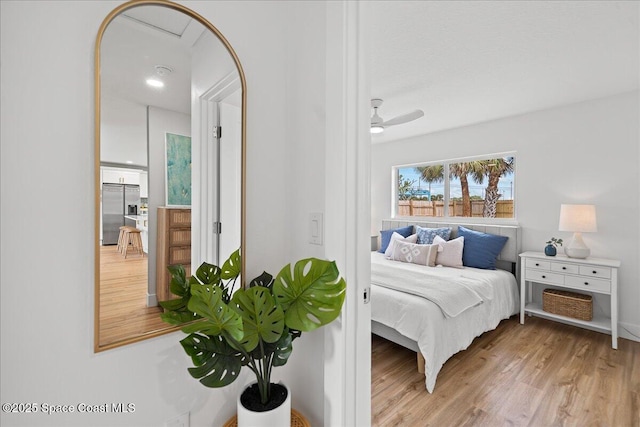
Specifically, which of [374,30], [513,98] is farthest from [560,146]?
[374,30]

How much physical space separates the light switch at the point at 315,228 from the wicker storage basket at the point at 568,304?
11.1ft

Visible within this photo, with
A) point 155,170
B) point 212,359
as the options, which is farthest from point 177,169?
point 212,359

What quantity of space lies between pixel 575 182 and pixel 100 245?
13.9 feet

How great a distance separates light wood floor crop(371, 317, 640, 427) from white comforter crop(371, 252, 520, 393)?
0.54ft

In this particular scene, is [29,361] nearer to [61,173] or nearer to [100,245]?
[100,245]

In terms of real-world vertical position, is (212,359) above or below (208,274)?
below

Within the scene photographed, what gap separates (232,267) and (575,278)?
11.6ft

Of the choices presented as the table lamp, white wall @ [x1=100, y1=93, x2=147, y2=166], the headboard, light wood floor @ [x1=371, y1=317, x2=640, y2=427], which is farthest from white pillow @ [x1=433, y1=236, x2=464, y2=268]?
white wall @ [x1=100, y1=93, x2=147, y2=166]

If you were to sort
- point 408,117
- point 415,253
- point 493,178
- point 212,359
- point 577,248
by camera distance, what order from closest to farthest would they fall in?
1. point 212,359
2. point 408,117
3. point 577,248
4. point 415,253
5. point 493,178

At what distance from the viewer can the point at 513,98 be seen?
320 centimetres

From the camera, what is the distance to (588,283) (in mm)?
2992

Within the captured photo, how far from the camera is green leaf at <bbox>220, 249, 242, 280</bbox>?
105 cm

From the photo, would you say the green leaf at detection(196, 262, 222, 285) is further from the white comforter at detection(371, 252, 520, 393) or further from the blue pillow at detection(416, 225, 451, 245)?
the blue pillow at detection(416, 225, 451, 245)

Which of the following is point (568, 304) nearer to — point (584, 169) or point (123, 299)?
point (584, 169)
